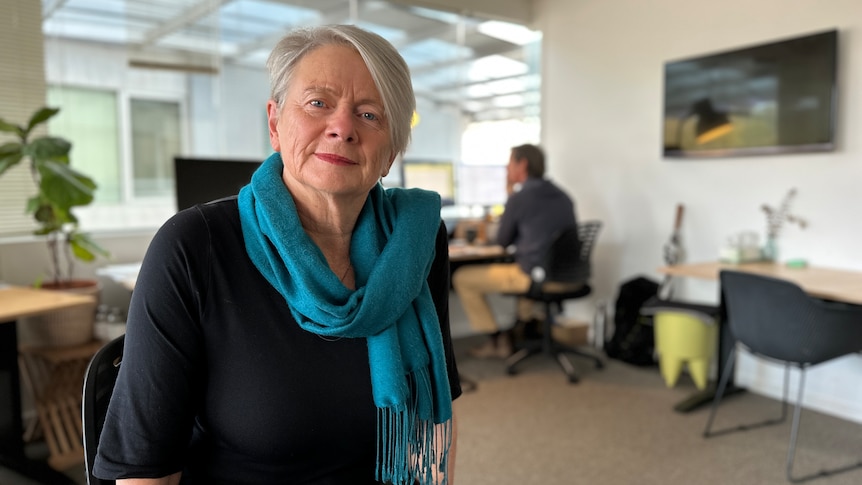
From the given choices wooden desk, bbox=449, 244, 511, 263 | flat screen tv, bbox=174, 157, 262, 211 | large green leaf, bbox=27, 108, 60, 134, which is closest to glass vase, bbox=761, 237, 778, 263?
wooden desk, bbox=449, 244, 511, 263

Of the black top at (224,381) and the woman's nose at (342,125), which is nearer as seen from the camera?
the black top at (224,381)

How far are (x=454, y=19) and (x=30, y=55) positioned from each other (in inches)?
124

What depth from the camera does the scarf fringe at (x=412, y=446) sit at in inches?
42.6

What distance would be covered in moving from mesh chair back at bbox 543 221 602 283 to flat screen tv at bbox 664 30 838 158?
3.22 feet

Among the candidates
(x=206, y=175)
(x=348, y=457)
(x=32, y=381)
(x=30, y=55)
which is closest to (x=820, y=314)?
(x=348, y=457)

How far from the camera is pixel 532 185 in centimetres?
407

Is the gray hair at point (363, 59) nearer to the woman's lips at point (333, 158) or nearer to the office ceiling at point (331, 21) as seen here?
the woman's lips at point (333, 158)

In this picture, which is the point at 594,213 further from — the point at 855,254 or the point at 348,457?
the point at 348,457

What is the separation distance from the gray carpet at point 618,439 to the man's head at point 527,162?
143 centimetres

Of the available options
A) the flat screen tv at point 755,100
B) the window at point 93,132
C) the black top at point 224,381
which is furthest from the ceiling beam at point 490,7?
the black top at point 224,381

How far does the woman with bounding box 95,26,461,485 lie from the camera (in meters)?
0.95

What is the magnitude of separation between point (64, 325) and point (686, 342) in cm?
332

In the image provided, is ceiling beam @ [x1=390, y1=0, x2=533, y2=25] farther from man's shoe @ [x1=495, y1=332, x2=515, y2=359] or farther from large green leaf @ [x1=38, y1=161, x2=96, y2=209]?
large green leaf @ [x1=38, y1=161, x2=96, y2=209]

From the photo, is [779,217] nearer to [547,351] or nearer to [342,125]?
[547,351]
